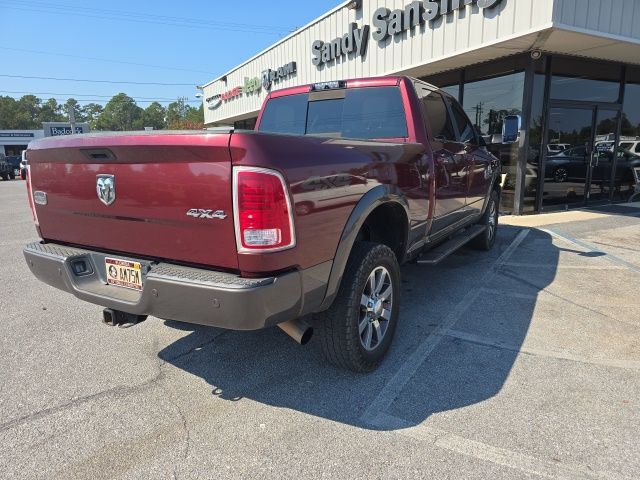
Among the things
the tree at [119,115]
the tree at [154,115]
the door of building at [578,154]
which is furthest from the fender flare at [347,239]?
the tree at [154,115]

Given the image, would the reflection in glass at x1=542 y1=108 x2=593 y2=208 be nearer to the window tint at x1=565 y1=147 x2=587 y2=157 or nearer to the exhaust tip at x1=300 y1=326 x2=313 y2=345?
the window tint at x1=565 y1=147 x2=587 y2=157

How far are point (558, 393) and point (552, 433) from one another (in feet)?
1.53

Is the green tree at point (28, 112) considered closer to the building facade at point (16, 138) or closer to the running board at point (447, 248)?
the building facade at point (16, 138)

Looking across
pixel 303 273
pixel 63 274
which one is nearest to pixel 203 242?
pixel 303 273

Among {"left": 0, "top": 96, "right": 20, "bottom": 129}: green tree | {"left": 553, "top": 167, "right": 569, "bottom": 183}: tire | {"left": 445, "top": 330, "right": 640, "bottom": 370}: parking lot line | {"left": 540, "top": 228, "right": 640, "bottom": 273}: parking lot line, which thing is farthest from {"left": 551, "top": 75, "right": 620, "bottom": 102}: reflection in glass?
{"left": 0, "top": 96, "right": 20, "bottom": 129}: green tree

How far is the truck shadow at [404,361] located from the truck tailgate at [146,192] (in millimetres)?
1043

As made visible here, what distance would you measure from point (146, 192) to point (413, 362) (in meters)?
2.10

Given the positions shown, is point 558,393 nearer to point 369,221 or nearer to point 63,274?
point 369,221

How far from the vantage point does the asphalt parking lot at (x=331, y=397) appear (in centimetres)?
227

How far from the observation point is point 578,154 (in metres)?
10.5

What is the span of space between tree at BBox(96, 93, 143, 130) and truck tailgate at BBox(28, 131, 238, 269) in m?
135

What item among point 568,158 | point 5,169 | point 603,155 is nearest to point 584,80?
→ point 568,158

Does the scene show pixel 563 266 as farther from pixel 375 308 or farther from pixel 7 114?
pixel 7 114

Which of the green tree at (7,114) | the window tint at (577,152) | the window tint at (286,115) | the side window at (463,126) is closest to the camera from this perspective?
the window tint at (286,115)
